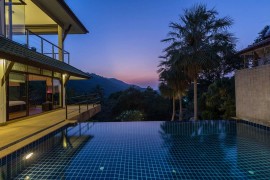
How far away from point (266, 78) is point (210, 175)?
6631 mm

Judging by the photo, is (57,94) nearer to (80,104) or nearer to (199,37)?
(80,104)

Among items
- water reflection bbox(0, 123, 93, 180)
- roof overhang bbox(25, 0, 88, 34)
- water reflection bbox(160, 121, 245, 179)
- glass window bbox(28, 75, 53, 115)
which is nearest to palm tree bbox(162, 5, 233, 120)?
water reflection bbox(160, 121, 245, 179)

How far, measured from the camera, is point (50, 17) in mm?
15125

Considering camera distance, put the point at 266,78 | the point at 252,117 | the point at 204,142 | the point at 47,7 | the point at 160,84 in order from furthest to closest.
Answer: the point at 160,84 < the point at 47,7 < the point at 252,117 < the point at 266,78 < the point at 204,142

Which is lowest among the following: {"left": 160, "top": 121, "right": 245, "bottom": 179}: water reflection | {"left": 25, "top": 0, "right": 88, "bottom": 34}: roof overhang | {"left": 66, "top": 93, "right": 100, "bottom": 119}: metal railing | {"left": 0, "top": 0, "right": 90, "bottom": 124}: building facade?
{"left": 160, "top": 121, "right": 245, "bottom": 179}: water reflection

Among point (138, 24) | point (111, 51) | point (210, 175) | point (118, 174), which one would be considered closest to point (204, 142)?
point (210, 175)

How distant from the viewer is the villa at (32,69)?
28.3 ft

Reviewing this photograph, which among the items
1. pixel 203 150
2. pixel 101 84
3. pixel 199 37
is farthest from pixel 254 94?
pixel 101 84

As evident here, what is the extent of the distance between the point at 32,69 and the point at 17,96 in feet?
7.28

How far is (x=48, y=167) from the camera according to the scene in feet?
18.2

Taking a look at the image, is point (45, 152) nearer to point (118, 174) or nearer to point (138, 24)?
point (118, 174)

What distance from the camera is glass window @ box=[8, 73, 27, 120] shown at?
10305 mm

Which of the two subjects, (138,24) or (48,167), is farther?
(138,24)

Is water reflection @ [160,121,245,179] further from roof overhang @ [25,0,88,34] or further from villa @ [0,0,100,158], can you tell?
roof overhang @ [25,0,88,34]
